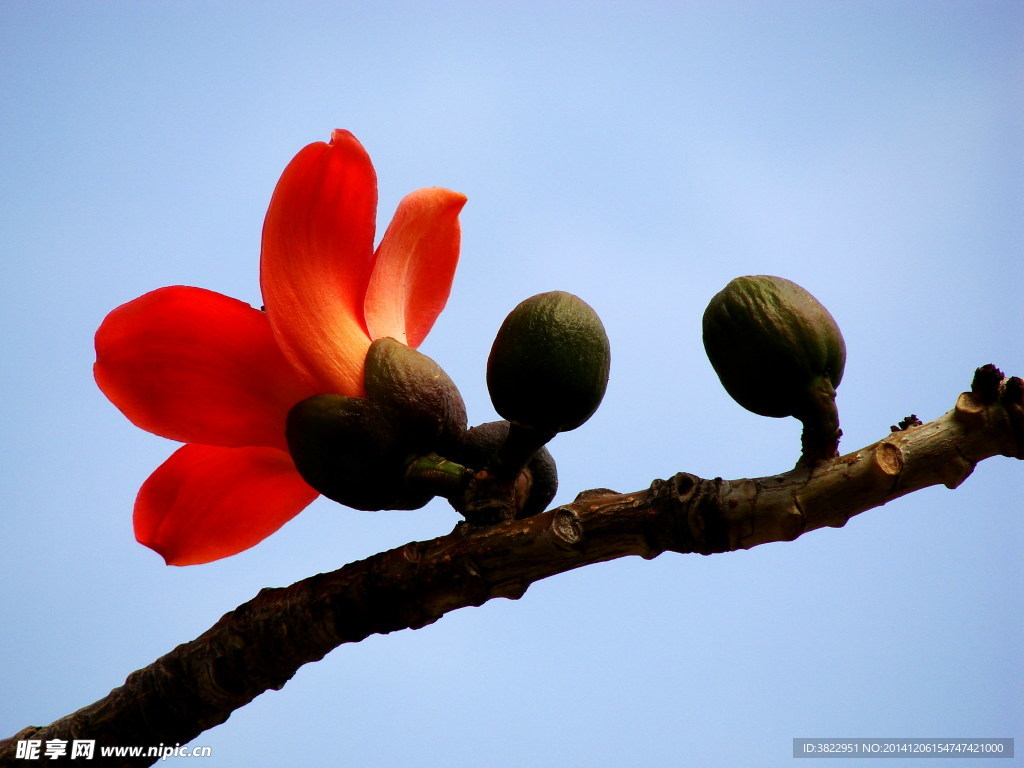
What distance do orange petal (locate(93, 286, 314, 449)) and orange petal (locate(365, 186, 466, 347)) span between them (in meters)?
0.12

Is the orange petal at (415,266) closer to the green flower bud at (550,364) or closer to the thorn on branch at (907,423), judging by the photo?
the green flower bud at (550,364)

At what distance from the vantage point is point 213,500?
111 centimetres

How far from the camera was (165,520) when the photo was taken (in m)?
1.10

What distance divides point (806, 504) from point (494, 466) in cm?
31

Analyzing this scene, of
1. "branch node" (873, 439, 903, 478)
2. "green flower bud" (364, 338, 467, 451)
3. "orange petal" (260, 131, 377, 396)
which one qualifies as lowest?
"branch node" (873, 439, 903, 478)

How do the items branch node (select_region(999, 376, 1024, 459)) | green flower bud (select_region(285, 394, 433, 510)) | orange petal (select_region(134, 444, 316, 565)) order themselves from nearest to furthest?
branch node (select_region(999, 376, 1024, 459)) → green flower bud (select_region(285, 394, 433, 510)) → orange petal (select_region(134, 444, 316, 565))

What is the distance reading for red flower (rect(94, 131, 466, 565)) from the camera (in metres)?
1.01

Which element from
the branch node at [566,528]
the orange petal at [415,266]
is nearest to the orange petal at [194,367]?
the orange petal at [415,266]

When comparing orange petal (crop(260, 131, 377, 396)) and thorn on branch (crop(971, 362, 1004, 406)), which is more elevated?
orange petal (crop(260, 131, 377, 396))

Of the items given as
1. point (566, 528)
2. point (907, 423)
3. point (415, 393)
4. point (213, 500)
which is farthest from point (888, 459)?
point (213, 500)

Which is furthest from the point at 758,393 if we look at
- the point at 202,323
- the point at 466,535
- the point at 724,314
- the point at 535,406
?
the point at 202,323

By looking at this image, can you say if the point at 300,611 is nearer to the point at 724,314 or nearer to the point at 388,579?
the point at 388,579

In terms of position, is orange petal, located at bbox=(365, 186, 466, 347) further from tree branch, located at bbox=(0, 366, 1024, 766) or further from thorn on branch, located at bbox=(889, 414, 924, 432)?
thorn on branch, located at bbox=(889, 414, 924, 432)

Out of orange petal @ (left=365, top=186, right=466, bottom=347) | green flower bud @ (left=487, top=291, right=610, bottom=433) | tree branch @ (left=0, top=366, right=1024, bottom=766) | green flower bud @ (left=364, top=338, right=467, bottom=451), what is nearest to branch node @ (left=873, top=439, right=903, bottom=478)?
tree branch @ (left=0, top=366, right=1024, bottom=766)
